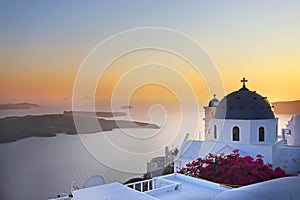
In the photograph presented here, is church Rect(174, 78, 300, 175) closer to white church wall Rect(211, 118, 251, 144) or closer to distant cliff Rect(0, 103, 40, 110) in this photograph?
white church wall Rect(211, 118, 251, 144)

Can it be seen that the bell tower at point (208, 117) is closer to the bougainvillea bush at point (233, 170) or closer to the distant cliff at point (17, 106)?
the bougainvillea bush at point (233, 170)

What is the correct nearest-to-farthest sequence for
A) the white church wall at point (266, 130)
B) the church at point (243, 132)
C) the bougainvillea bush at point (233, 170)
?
the bougainvillea bush at point (233, 170) → the church at point (243, 132) → the white church wall at point (266, 130)

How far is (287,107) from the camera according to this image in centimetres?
480

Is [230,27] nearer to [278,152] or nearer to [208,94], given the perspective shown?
[208,94]

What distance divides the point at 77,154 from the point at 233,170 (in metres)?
2.16

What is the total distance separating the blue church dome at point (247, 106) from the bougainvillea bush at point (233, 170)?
72cm

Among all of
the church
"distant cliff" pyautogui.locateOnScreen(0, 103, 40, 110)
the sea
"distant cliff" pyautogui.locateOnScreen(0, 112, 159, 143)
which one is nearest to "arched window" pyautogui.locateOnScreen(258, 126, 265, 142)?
the church

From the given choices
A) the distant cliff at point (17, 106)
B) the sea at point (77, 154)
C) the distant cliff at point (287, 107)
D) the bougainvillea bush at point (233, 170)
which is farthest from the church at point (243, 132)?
the distant cliff at point (17, 106)

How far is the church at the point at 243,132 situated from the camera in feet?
16.3

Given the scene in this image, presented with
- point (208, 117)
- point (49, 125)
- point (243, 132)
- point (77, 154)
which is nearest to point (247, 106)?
point (243, 132)

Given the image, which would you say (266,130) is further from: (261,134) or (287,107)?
(287,107)

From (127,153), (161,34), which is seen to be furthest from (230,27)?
(127,153)

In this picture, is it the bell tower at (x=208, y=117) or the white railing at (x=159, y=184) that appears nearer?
the white railing at (x=159, y=184)

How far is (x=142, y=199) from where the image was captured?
7.09 ft
